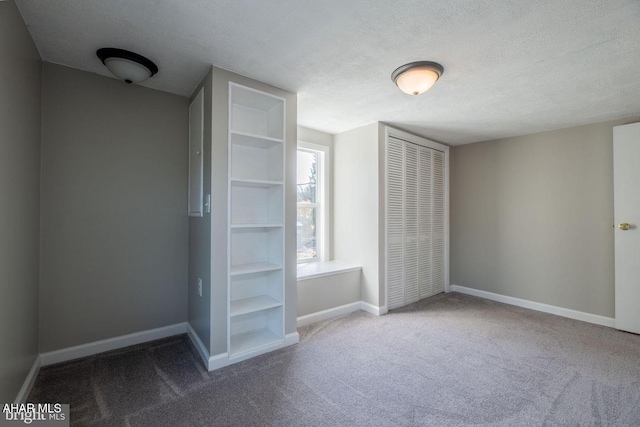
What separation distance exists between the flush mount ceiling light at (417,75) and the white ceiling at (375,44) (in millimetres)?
54

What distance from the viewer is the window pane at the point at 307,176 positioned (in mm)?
3871

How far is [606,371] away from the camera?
7.52 feet

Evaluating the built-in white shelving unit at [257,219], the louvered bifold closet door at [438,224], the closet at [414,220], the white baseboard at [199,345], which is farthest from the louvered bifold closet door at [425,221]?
the white baseboard at [199,345]

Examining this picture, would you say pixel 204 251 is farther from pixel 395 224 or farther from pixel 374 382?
pixel 395 224

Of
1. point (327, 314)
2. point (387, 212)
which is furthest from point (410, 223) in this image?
point (327, 314)

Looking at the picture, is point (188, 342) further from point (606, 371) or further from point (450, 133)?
point (450, 133)

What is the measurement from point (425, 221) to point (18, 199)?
4.20m

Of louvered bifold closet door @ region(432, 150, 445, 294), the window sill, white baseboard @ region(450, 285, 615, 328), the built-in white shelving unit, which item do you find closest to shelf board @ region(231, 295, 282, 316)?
the built-in white shelving unit

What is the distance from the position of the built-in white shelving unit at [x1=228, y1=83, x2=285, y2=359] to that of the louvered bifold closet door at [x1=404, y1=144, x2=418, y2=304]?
197 centimetres

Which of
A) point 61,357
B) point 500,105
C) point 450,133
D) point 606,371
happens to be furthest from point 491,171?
point 61,357

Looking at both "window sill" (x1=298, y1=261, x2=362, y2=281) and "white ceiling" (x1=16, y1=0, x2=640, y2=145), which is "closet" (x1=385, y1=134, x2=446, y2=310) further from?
"white ceiling" (x1=16, y1=0, x2=640, y2=145)

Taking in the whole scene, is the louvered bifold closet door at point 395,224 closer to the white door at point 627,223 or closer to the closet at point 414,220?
the closet at point 414,220

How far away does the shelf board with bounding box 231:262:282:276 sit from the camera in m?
2.44

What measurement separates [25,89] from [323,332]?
9.84 feet
